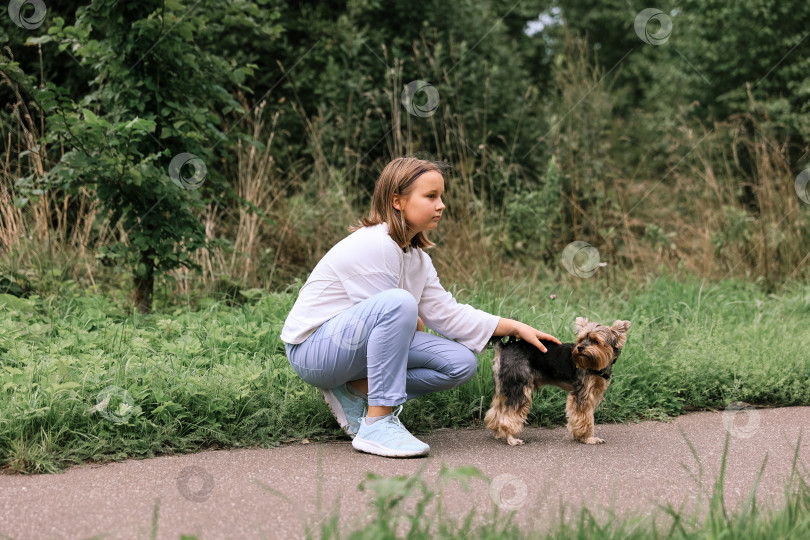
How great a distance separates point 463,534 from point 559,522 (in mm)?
404

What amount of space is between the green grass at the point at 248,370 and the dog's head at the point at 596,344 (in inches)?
30.6

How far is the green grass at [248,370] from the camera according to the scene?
11.1 feet

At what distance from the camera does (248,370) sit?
12.8 ft

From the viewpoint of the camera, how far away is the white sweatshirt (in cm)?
350

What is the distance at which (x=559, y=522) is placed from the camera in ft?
8.31

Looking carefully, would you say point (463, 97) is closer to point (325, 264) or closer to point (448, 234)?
point (448, 234)
